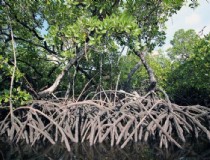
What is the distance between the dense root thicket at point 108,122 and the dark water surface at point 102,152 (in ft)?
0.85

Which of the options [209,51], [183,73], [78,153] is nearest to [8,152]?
[78,153]

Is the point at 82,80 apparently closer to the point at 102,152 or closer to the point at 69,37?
the point at 69,37

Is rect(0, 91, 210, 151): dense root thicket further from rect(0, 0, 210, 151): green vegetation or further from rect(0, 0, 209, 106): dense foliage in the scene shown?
rect(0, 0, 209, 106): dense foliage

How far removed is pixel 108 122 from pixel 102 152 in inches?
54.0

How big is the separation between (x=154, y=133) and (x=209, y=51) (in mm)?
7489

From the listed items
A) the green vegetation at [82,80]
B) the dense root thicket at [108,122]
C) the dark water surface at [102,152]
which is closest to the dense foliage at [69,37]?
the green vegetation at [82,80]

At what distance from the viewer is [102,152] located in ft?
16.4

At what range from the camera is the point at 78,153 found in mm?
4988

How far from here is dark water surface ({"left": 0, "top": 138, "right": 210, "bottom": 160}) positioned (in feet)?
15.0

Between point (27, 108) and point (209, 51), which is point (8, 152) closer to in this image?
point (27, 108)

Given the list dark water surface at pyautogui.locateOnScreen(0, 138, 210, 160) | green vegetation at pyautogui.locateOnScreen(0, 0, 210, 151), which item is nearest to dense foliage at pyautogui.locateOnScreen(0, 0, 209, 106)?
green vegetation at pyautogui.locateOnScreen(0, 0, 210, 151)

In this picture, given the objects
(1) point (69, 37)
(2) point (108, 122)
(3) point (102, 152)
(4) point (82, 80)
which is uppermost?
(4) point (82, 80)

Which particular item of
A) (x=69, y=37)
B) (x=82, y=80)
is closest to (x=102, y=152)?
(x=69, y=37)

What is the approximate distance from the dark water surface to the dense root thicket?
0.85 feet
